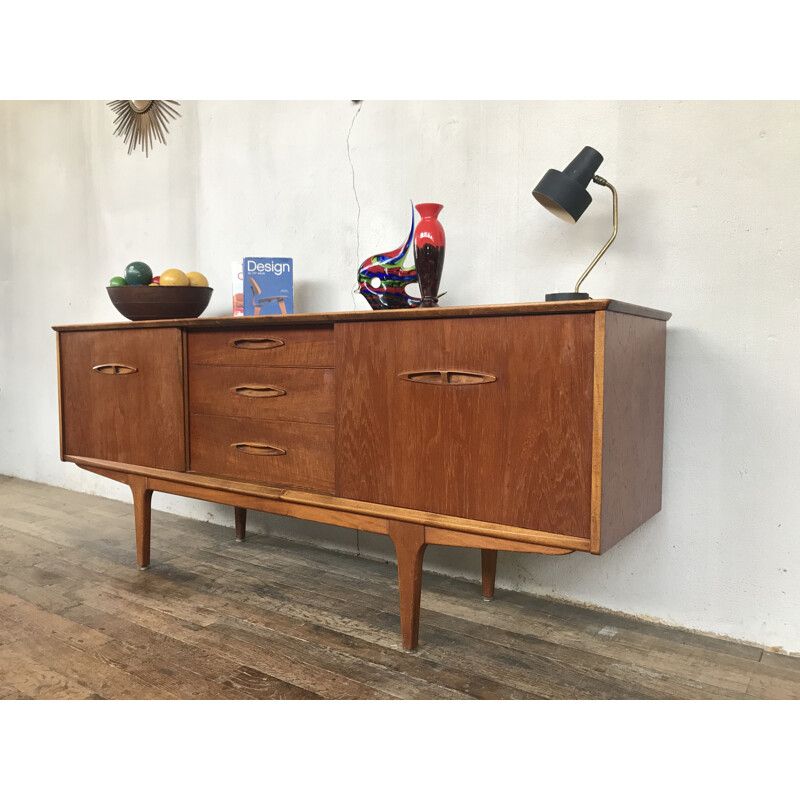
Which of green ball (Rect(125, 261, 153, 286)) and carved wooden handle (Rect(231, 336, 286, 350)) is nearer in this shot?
carved wooden handle (Rect(231, 336, 286, 350))

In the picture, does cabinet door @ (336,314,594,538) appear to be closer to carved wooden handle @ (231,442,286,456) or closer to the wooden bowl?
carved wooden handle @ (231,442,286,456)

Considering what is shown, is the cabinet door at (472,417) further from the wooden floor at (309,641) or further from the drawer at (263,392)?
the wooden floor at (309,641)

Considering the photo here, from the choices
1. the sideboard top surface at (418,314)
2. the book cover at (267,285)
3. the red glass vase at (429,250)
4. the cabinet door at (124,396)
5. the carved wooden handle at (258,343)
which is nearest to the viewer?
the sideboard top surface at (418,314)

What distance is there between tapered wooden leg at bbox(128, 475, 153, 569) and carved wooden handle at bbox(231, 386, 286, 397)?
49 centimetres

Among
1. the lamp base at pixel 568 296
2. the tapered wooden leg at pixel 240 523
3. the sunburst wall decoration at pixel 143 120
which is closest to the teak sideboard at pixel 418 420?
the lamp base at pixel 568 296

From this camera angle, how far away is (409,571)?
148 centimetres

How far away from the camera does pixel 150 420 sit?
6.62 ft

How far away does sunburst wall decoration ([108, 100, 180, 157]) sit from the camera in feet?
9.04

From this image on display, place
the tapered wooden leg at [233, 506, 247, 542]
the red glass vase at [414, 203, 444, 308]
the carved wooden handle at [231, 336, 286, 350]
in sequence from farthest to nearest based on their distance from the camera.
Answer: the tapered wooden leg at [233, 506, 247, 542]
the carved wooden handle at [231, 336, 286, 350]
the red glass vase at [414, 203, 444, 308]

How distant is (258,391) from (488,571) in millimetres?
792

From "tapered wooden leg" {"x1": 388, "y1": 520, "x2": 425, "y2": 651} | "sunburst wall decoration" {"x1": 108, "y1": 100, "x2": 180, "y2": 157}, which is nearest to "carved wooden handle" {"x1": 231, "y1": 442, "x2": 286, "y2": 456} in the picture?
"tapered wooden leg" {"x1": 388, "y1": 520, "x2": 425, "y2": 651}

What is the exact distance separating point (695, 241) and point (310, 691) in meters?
1.33

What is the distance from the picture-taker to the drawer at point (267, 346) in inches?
64.3

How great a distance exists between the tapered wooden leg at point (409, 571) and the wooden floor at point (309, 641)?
51 mm
